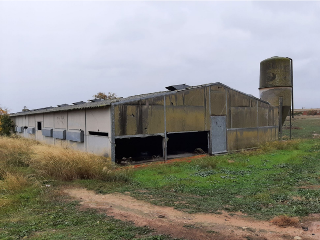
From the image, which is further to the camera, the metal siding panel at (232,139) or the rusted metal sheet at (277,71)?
the rusted metal sheet at (277,71)

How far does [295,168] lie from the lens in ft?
37.1

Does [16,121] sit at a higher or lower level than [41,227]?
higher

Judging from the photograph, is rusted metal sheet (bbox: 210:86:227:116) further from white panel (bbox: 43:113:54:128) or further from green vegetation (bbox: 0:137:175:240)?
white panel (bbox: 43:113:54:128)

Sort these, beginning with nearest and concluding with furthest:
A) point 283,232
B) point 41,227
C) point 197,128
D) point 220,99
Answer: point 283,232 < point 41,227 < point 197,128 < point 220,99

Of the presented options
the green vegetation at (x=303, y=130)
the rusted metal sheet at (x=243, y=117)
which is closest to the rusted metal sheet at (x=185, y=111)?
the rusted metal sheet at (x=243, y=117)

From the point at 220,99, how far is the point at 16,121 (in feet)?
76.8

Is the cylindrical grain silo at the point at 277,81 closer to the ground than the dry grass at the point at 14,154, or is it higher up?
higher up

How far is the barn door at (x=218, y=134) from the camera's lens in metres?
16.0

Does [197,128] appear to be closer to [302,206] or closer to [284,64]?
[302,206]

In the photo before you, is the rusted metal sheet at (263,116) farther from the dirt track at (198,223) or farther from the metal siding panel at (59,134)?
the dirt track at (198,223)

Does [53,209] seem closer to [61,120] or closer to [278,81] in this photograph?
[61,120]

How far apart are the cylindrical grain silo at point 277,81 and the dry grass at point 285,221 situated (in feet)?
55.2

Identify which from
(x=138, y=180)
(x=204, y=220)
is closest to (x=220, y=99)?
(x=138, y=180)

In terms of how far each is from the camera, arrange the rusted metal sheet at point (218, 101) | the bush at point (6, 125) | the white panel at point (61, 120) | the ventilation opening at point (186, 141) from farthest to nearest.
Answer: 1. the bush at point (6, 125)
2. the ventilation opening at point (186, 141)
3. the white panel at point (61, 120)
4. the rusted metal sheet at point (218, 101)
